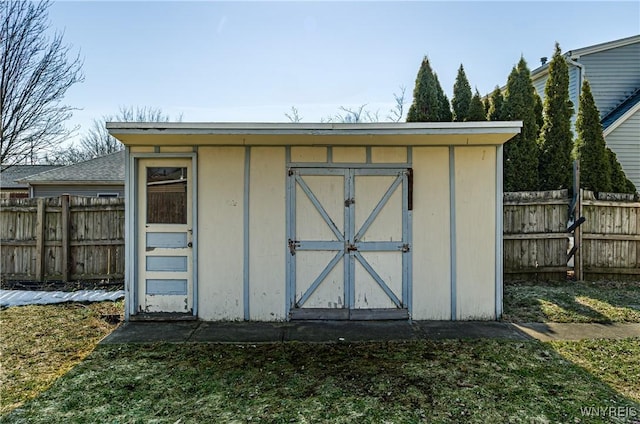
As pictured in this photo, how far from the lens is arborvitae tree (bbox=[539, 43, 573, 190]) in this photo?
801cm

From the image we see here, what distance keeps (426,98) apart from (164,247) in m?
7.18

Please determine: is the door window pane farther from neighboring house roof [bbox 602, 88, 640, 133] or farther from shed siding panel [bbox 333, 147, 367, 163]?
neighboring house roof [bbox 602, 88, 640, 133]

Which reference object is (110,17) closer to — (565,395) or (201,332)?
(201,332)

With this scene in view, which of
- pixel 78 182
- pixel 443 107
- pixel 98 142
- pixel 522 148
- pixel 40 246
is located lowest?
pixel 40 246

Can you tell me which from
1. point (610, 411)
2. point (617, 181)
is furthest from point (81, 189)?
point (617, 181)

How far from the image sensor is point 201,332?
178 inches

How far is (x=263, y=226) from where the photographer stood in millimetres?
4961

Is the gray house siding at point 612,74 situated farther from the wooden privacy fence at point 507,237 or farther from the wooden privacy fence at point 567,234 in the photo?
the wooden privacy fence at point 507,237

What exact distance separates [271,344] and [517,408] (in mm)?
2353

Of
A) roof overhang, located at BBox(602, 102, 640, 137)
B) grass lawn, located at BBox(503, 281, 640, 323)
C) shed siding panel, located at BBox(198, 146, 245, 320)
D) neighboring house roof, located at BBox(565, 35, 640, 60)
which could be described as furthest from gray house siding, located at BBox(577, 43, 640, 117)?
shed siding panel, located at BBox(198, 146, 245, 320)

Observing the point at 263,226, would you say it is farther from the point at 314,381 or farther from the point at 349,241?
the point at 314,381

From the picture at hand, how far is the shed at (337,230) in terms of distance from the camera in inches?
194

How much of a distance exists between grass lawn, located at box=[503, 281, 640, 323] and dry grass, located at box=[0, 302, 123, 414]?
4.93 m

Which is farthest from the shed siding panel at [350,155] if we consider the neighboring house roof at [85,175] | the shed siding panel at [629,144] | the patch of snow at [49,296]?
the neighboring house roof at [85,175]
